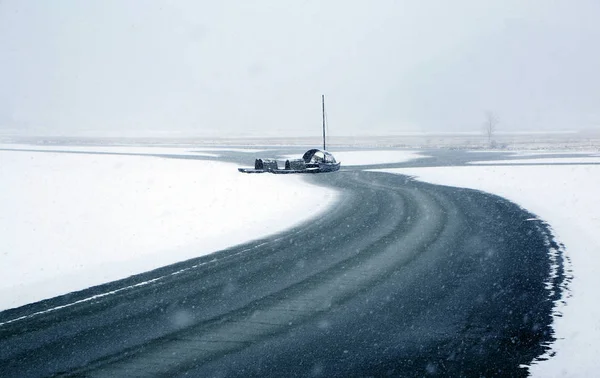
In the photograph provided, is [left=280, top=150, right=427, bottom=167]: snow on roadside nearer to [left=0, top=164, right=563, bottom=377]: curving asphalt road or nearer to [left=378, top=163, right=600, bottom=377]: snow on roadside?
[left=378, top=163, right=600, bottom=377]: snow on roadside

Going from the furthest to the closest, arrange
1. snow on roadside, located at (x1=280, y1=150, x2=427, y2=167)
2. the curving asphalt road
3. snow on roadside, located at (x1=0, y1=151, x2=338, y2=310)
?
1. snow on roadside, located at (x1=280, y1=150, x2=427, y2=167)
2. snow on roadside, located at (x1=0, y1=151, x2=338, y2=310)
3. the curving asphalt road

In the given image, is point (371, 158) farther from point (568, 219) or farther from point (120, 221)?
point (120, 221)

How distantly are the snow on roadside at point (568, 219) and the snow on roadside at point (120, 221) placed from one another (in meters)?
6.97

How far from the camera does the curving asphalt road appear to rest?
6.33 m

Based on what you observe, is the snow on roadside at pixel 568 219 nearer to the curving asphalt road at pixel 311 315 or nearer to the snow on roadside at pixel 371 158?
the curving asphalt road at pixel 311 315

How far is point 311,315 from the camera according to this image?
7.94m

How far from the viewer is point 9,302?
29.1 ft

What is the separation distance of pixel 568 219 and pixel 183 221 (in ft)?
35.8

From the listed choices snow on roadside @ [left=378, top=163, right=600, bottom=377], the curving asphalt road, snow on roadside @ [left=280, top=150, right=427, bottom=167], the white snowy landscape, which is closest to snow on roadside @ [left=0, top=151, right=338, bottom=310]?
the white snowy landscape

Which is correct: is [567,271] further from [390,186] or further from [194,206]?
[390,186]

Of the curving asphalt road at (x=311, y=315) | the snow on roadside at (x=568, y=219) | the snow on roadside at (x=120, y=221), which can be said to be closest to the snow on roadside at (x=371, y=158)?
the snow on roadside at (x=568, y=219)

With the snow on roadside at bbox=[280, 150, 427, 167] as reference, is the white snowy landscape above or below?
above

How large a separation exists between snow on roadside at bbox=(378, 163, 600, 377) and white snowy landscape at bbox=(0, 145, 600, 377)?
0.09 ft

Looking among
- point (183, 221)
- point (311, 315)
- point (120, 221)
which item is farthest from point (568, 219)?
point (120, 221)
